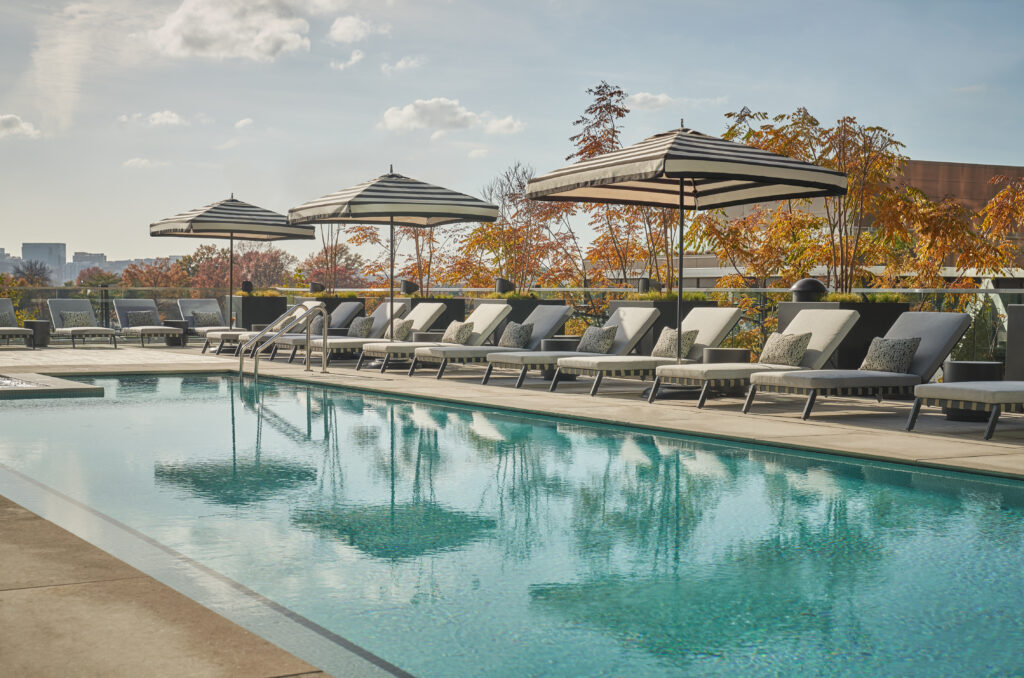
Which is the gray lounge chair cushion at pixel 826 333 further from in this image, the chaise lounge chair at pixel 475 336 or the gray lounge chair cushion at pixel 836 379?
the chaise lounge chair at pixel 475 336

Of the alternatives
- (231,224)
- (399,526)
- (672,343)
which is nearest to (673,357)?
(672,343)

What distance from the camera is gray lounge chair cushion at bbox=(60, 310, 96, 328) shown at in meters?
18.2

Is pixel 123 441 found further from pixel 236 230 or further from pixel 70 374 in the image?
pixel 236 230

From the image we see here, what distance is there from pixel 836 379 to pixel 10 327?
47.8 feet

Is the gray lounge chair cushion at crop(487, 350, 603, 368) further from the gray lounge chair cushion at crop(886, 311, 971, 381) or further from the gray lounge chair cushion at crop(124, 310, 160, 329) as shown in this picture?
the gray lounge chair cushion at crop(124, 310, 160, 329)

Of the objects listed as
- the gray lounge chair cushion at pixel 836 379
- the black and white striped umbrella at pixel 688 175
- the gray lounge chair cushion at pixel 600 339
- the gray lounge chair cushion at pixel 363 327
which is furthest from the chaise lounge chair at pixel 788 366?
the gray lounge chair cushion at pixel 363 327

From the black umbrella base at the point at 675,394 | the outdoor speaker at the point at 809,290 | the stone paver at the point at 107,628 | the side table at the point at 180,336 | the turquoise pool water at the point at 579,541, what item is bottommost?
the turquoise pool water at the point at 579,541

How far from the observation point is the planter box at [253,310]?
18391mm

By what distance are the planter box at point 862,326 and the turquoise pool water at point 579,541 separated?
325 cm

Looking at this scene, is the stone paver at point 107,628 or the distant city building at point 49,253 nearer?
the stone paver at point 107,628

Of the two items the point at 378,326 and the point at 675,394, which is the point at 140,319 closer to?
the point at 378,326

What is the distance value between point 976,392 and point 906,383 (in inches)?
42.8

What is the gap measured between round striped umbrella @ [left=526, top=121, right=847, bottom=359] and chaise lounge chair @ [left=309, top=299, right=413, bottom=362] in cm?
379

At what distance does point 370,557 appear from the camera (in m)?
3.94
